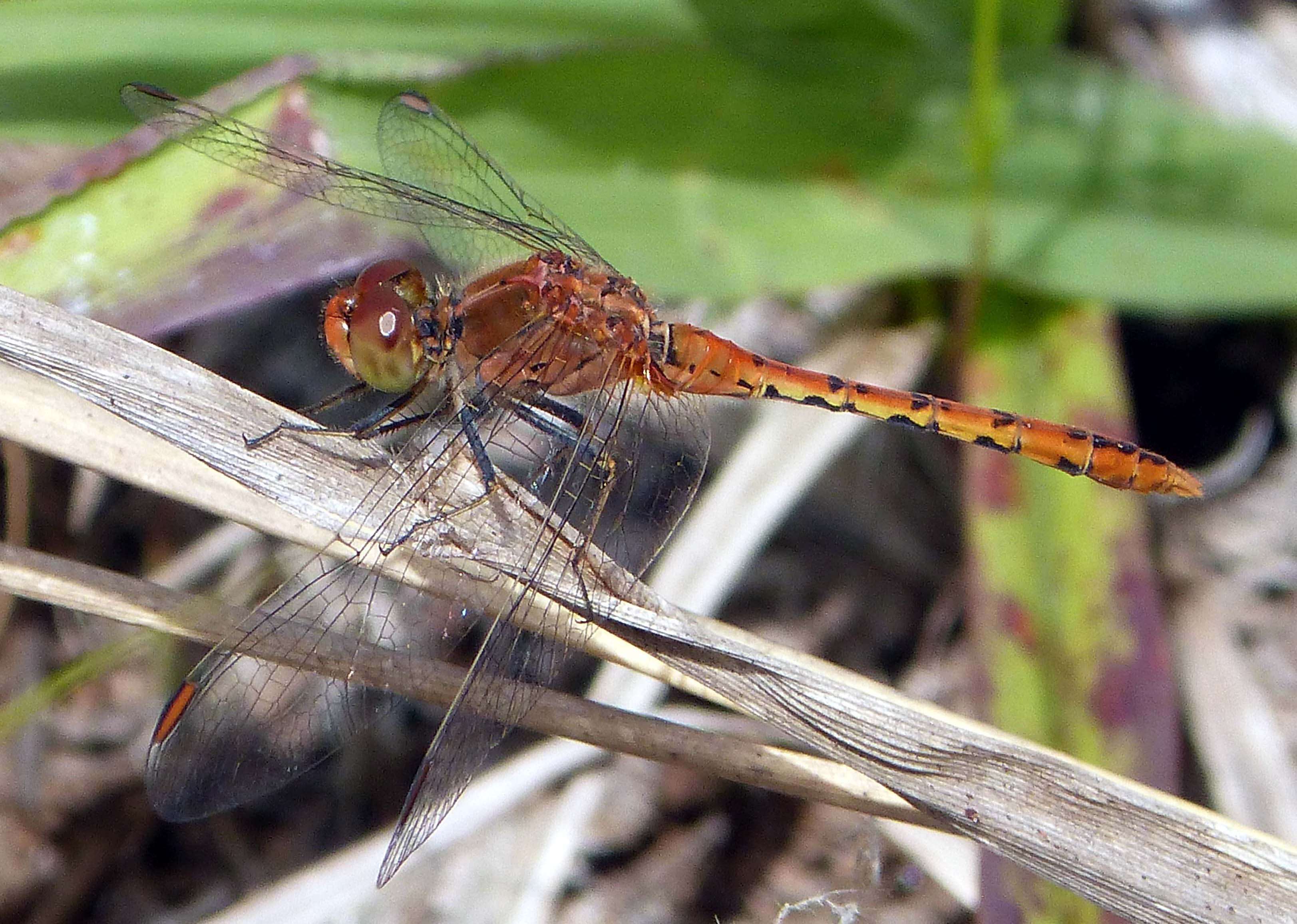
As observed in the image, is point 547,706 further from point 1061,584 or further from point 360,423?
point 1061,584

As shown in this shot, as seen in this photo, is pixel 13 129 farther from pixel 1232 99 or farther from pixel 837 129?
pixel 1232 99

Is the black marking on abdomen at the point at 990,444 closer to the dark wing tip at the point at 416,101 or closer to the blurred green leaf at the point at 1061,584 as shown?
the blurred green leaf at the point at 1061,584

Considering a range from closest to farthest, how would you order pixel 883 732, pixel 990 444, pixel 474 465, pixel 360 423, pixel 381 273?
pixel 883 732 → pixel 474 465 → pixel 360 423 → pixel 381 273 → pixel 990 444

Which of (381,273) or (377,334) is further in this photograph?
(381,273)

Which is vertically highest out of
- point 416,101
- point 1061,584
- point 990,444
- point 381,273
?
point 416,101

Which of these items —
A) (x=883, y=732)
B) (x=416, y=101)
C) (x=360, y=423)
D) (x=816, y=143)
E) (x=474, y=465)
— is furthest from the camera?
(x=816, y=143)

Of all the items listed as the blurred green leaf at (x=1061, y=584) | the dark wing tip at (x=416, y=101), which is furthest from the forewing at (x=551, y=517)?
the blurred green leaf at (x=1061, y=584)

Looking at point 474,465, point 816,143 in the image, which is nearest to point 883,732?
point 474,465
